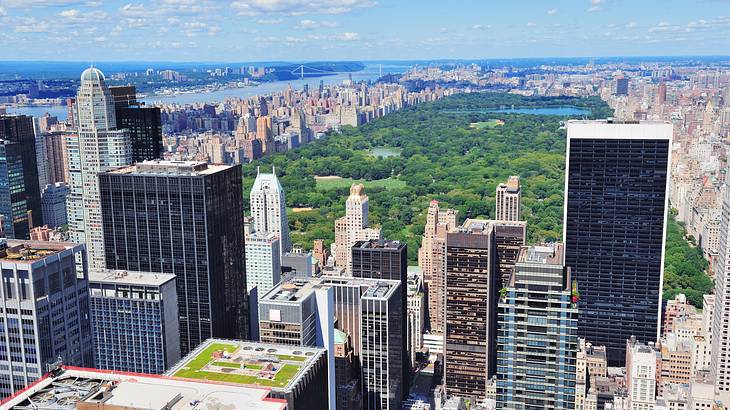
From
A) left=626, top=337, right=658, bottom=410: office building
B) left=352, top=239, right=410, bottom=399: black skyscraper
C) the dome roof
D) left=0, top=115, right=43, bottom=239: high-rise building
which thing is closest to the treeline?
left=352, top=239, right=410, bottom=399: black skyscraper

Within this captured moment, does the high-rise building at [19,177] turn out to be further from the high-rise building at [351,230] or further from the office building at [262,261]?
the high-rise building at [351,230]

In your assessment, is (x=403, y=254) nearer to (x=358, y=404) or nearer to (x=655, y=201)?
(x=358, y=404)

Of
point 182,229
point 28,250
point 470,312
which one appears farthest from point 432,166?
point 28,250

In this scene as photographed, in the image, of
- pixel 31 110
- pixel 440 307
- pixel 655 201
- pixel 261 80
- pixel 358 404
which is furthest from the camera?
pixel 261 80

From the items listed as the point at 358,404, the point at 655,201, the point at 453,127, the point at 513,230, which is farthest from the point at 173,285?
the point at 453,127

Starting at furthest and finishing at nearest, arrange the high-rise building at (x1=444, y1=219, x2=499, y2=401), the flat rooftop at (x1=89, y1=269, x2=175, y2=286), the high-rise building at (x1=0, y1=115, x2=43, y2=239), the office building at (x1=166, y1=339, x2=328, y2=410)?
the high-rise building at (x1=0, y1=115, x2=43, y2=239) < the high-rise building at (x1=444, y1=219, x2=499, y2=401) < the flat rooftop at (x1=89, y1=269, x2=175, y2=286) < the office building at (x1=166, y1=339, x2=328, y2=410)

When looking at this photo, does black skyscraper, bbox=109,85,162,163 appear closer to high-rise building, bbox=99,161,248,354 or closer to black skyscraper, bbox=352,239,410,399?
high-rise building, bbox=99,161,248,354

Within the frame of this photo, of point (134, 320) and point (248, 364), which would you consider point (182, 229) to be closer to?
point (134, 320)
